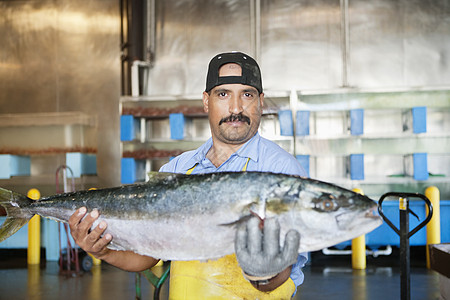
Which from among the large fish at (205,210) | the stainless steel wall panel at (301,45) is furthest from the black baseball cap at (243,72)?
the stainless steel wall panel at (301,45)

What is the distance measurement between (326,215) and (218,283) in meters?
0.54

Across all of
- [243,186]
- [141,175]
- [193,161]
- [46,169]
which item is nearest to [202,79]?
[141,175]

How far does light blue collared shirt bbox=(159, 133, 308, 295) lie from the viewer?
5.07 ft

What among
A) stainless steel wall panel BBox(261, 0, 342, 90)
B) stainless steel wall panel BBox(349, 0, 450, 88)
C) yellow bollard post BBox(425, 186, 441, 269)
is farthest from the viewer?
stainless steel wall panel BBox(261, 0, 342, 90)

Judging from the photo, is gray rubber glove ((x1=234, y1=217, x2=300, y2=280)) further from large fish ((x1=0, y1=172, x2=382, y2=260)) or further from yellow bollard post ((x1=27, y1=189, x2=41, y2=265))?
yellow bollard post ((x1=27, y1=189, x2=41, y2=265))

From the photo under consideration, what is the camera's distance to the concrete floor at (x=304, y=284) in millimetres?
3816

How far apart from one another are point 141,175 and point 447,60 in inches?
173

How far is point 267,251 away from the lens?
1188 millimetres

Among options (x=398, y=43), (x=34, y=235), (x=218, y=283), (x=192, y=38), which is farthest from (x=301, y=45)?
(x=218, y=283)

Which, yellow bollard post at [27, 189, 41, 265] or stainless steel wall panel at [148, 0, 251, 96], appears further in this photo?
stainless steel wall panel at [148, 0, 251, 96]

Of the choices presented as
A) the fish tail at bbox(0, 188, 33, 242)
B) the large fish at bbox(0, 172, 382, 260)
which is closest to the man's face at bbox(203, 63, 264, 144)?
the large fish at bbox(0, 172, 382, 260)

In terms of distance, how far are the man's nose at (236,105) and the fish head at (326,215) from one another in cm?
45

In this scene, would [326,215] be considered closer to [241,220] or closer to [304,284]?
[241,220]

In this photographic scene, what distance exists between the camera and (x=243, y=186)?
50.9 inches
